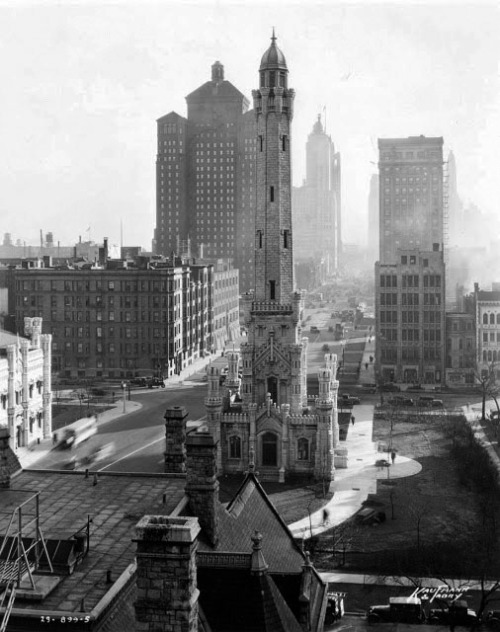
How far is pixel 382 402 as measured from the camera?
91.1 meters

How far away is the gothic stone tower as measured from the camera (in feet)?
206

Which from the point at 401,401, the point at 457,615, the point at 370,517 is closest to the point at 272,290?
the point at 370,517

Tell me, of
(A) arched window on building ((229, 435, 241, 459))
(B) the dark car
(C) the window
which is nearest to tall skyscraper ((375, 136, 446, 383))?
(B) the dark car

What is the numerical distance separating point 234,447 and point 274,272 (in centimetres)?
1294

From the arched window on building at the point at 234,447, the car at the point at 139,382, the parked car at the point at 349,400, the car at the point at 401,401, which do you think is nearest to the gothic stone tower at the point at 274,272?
the arched window on building at the point at 234,447

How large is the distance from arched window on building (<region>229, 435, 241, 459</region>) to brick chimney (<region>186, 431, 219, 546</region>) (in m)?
40.9

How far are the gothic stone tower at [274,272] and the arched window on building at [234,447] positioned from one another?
2623 millimetres

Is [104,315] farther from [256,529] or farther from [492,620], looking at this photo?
[256,529]

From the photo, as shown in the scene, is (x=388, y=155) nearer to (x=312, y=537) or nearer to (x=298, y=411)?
(x=298, y=411)

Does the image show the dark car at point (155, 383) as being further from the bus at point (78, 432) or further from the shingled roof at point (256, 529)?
the shingled roof at point (256, 529)

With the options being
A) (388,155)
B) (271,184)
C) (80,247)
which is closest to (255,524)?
(271,184)

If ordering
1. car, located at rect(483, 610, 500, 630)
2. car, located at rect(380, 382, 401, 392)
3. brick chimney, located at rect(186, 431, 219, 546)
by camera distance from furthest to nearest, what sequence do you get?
car, located at rect(380, 382, 401, 392) → car, located at rect(483, 610, 500, 630) → brick chimney, located at rect(186, 431, 219, 546)

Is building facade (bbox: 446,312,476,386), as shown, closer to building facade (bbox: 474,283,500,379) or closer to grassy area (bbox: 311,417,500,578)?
building facade (bbox: 474,283,500,379)

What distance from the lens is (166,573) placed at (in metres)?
13.4
